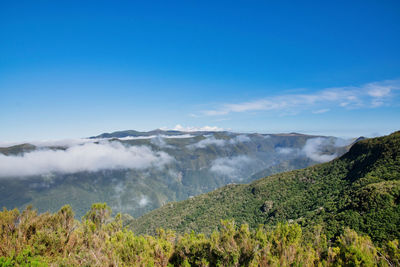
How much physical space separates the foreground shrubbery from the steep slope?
Result: 4808 cm

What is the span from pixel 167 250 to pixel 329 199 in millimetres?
104756

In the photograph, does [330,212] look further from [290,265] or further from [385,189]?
[290,265]

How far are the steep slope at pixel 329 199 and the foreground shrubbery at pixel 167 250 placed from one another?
158ft

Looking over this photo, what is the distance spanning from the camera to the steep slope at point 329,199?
233 feet

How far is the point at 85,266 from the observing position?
1833cm

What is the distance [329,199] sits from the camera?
105m

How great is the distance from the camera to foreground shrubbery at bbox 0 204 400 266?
68.7ft

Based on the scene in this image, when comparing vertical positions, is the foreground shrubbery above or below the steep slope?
above

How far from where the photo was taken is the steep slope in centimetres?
7106

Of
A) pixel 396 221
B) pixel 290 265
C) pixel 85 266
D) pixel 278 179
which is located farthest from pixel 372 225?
pixel 278 179

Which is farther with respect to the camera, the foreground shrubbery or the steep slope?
the steep slope

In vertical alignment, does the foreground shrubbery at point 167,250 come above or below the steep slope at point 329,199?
above

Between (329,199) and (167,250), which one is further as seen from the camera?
(329,199)

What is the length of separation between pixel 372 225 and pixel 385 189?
57.9ft
